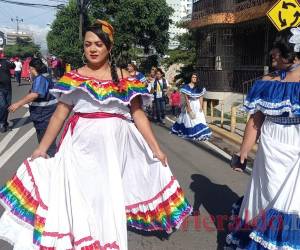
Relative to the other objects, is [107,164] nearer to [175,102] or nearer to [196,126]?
[196,126]

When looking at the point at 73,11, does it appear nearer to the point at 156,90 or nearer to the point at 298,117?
the point at 156,90

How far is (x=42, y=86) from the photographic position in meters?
6.52

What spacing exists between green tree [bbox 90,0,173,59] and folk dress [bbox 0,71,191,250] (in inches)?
965

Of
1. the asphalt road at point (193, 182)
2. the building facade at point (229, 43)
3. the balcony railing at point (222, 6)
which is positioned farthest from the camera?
the building facade at point (229, 43)

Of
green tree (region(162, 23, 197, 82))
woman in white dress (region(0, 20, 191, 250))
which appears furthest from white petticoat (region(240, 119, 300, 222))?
Result: green tree (region(162, 23, 197, 82))

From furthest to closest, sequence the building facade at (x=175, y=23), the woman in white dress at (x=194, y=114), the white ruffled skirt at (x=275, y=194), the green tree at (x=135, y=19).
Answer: the building facade at (x=175, y=23) < the green tree at (x=135, y=19) < the woman in white dress at (x=194, y=114) < the white ruffled skirt at (x=275, y=194)

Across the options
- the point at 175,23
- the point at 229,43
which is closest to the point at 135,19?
the point at 175,23

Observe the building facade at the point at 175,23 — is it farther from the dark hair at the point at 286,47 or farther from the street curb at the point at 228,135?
the dark hair at the point at 286,47

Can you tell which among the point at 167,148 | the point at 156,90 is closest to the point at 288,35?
the point at 167,148

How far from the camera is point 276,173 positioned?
3672mm

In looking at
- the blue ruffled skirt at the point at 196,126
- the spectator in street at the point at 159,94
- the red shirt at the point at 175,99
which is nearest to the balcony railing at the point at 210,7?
the red shirt at the point at 175,99

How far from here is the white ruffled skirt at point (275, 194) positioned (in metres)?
3.53

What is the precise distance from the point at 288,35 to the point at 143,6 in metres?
26.6

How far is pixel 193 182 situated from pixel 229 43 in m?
15.1
